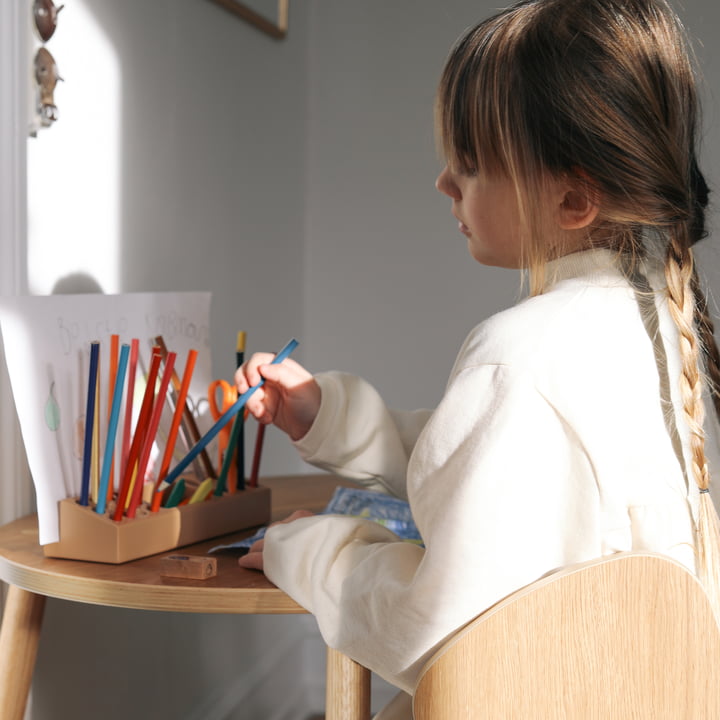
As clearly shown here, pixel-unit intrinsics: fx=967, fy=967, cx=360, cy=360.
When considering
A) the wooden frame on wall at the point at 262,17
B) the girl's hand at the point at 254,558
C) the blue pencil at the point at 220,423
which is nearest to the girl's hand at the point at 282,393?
the blue pencil at the point at 220,423

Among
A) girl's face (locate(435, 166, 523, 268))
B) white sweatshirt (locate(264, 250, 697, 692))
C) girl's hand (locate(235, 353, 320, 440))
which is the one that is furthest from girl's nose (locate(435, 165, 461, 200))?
girl's hand (locate(235, 353, 320, 440))

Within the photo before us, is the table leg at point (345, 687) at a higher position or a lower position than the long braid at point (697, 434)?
lower

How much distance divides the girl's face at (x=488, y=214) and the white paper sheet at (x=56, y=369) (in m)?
0.37

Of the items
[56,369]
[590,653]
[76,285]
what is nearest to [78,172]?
[76,285]

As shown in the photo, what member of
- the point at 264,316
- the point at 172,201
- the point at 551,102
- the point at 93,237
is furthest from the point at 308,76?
the point at 551,102

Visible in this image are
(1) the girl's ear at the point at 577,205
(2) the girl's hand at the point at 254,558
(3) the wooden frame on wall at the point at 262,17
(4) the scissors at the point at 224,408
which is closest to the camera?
(1) the girl's ear at the point at 577,205

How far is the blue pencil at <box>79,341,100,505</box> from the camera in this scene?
2.82 ft

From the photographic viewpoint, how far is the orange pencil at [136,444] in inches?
33.9

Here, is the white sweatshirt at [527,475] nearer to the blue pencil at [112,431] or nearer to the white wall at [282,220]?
the blue pencil at [112,431]

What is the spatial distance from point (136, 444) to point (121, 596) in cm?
14

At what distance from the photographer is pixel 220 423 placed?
2.96ft

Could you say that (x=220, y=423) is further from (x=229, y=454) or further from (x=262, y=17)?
(x=262, y=17)

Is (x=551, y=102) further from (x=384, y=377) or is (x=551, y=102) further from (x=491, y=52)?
(x=384, y=377)

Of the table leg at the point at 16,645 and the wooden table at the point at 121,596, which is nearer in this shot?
the wooden table at the point at 121,596
